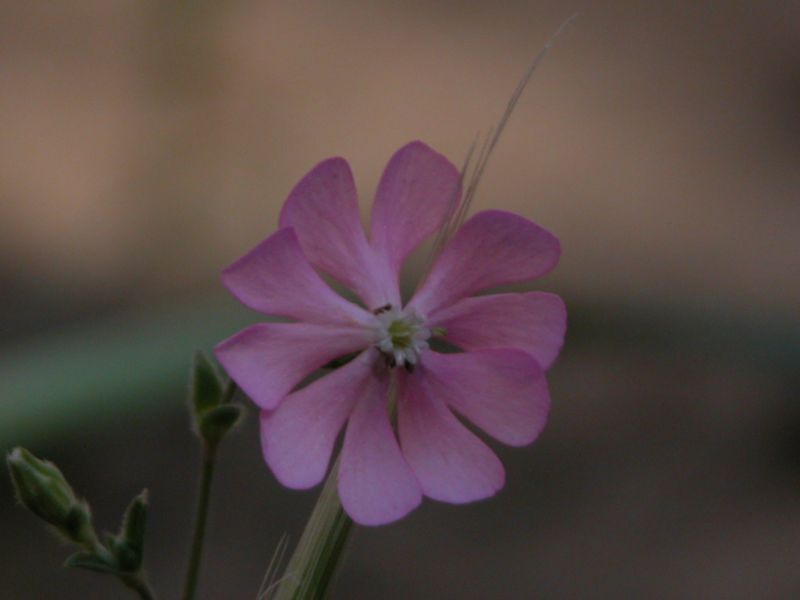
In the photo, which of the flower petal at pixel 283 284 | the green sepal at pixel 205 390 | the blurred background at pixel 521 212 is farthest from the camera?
the blurred background at pixel 521 212

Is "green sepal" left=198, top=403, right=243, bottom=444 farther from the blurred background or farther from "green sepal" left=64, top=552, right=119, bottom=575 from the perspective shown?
the blurred background

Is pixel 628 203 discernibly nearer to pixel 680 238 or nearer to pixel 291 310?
pixel 680 238

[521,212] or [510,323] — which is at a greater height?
[510,323]

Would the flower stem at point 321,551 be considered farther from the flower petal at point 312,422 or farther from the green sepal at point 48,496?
the green sepal at point 48,496

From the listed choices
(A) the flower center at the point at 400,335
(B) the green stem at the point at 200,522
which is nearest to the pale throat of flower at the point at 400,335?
(A) the flower center at the point at 400,335

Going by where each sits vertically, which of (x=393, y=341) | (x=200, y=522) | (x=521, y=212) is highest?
(x=393, y=341)

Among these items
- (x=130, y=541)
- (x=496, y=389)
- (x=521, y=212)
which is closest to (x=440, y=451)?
(x=496, y=389)

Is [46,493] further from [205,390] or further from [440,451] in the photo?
[440,451]

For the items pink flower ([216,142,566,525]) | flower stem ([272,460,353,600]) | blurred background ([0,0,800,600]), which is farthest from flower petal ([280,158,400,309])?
blurred background ([0,0,800,600])
